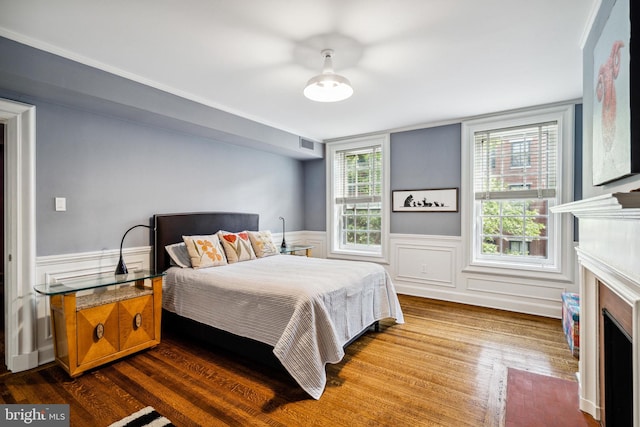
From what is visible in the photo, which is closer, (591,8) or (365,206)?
(591,8)

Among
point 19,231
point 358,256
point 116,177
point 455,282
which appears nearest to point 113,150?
point 116,177

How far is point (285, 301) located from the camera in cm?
230

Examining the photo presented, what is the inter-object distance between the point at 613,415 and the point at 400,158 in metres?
3.59

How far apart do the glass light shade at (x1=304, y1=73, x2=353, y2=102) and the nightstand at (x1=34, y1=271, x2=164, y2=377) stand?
213 cm

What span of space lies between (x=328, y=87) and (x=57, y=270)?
276 cm

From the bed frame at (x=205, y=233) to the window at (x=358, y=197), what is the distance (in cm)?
147

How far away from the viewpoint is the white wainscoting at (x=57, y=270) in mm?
2566

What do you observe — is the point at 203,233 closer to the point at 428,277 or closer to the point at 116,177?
the point at 116,177

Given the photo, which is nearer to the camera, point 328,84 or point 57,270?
point 328,84

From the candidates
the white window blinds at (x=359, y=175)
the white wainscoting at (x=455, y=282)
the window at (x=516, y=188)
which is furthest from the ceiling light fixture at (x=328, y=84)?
the white wainscoting at (x=455, y=282)

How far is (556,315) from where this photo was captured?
3.59 metres

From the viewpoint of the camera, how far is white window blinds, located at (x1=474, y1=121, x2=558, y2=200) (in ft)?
12.0

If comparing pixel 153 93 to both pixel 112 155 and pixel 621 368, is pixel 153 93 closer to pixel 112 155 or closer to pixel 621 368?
pixel 112 155

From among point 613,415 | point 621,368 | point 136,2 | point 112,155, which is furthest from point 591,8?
point 112,155
